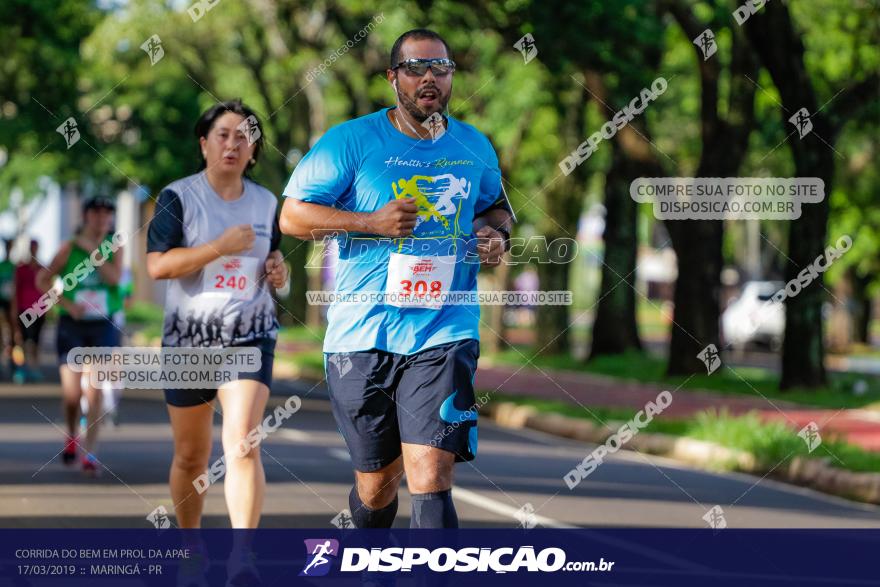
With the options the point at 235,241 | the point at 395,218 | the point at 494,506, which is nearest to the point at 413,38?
the point at 395,218

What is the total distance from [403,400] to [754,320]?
42.0 metres

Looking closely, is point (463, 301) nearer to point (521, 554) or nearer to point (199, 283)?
point (521, 554)

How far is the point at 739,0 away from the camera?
24297 millimetres

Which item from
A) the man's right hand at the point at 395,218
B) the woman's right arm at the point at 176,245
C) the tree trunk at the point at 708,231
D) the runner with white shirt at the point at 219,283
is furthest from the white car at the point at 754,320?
the man's right hand at the point at 395,218

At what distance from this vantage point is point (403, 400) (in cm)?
624

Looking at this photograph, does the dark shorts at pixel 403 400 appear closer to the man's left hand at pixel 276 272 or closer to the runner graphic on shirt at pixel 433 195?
the runner graphic on shirt at pixel 433 195

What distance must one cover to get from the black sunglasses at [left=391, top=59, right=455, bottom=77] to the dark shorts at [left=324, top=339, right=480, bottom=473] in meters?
0.94

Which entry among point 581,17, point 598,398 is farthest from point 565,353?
point 581,17

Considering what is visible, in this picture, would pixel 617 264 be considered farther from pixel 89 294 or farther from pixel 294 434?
pixel 89 294

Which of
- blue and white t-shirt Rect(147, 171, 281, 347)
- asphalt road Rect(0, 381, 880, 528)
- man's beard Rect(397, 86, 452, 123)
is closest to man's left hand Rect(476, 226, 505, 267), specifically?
man's beard Rect(397, 86, 452, 123)

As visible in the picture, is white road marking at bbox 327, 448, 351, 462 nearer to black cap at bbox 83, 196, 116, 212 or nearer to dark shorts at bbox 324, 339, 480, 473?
black cap at bbox 83, 196, 116, 212

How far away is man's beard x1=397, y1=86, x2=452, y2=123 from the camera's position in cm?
628

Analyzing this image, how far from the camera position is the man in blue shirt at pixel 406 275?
618 centimetres

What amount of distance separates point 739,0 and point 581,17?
3.76 m
